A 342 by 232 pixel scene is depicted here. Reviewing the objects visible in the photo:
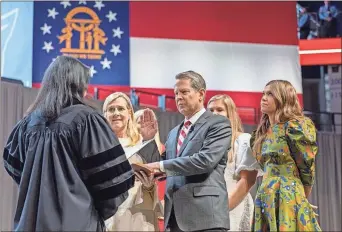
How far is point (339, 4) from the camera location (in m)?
11.3

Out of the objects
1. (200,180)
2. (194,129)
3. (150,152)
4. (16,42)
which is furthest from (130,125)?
(16,42)

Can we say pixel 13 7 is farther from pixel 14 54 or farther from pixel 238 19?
pixel 238 19

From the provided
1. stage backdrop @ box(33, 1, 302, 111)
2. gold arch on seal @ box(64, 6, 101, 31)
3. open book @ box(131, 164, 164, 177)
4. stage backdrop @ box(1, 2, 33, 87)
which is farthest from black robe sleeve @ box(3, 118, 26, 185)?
gold arch on seal @ box(64, 6, 101, 31)

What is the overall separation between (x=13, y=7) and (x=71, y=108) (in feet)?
20.5

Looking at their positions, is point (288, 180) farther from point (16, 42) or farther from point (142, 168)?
point (16, 42)

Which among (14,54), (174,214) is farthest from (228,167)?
(14,54)

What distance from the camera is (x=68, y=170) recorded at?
2312mm

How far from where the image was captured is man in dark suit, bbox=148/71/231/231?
276 centimetres

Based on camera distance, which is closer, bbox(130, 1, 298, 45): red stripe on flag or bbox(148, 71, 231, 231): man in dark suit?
bbox(148, 71, 231, 231): man in dark suit

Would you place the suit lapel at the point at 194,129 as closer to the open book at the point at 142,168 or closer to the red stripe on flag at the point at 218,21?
the open book at the point at 142,168

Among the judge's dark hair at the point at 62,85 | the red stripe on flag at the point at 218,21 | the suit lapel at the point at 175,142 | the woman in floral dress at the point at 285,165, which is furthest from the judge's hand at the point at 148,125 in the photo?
Answer: the red stripe on flag at the point at 218,21

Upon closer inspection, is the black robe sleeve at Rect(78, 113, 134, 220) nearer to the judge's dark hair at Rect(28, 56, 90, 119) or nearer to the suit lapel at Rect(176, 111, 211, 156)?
the judge's dark hair at Rect(28, 56, 90, 119)

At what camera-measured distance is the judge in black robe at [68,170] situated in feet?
7.46

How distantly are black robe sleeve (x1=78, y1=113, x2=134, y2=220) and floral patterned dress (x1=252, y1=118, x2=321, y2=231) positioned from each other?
3.10 feet
